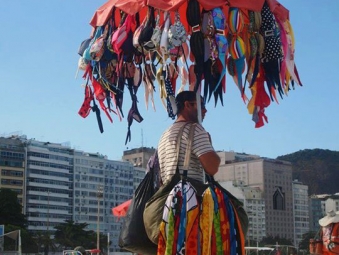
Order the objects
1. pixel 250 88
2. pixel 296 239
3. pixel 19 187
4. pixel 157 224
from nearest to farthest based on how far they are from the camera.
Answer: pixel 157 224
pixel 250 88
pixel 19 187
pixel 296 239

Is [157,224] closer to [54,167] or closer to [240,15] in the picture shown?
[240,15]

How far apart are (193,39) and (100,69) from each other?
133 centimetres

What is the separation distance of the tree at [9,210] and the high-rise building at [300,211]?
96731mm

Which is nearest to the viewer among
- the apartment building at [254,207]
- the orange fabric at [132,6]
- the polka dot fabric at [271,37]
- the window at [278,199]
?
the orange fabric at [132,6]

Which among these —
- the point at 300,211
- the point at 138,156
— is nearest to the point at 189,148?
the point at 138,156

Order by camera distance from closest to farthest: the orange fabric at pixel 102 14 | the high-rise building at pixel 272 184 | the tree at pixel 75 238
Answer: the orange fabric at pixel 102 14 → the tree at pixel 75 238 → the high-rise building at pixel 272 184

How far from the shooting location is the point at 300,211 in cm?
17662

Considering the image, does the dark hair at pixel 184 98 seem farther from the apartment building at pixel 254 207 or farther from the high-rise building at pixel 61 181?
the apartment building at pixel 254 207

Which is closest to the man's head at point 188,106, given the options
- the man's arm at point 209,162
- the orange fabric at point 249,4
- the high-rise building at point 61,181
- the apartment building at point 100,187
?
the man's arm at point 209,162

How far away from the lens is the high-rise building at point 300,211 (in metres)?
173

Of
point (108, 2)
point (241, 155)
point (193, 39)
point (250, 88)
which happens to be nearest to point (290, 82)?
point (250, 88)

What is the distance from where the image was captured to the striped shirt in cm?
490

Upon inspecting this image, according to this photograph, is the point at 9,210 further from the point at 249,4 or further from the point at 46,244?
the point at 249,4

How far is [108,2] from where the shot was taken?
6.03m
